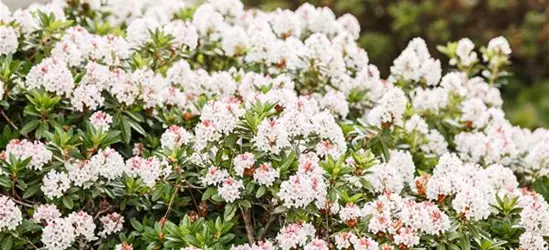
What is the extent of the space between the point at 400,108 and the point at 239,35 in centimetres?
82

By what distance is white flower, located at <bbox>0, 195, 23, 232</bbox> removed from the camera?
2494mm

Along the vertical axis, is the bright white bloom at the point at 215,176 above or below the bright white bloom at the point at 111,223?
above

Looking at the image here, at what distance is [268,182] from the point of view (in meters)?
2.46

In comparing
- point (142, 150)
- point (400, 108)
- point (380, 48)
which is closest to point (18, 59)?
point (142, 150)

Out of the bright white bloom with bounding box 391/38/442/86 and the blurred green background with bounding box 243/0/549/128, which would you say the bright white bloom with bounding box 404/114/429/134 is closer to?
the bright white bloom with bounding box 391/38/442/86

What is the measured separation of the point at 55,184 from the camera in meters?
2.58

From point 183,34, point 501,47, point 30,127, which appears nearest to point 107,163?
point 30,127

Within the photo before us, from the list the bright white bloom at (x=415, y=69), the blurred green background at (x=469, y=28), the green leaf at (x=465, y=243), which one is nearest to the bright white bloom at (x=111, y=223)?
the green leaf at (x=465, y=243)

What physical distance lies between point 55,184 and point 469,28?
494 centimetres

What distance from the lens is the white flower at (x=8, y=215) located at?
2494 millimetres

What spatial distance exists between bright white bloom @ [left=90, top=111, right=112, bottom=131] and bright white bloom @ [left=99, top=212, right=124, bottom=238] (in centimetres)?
28

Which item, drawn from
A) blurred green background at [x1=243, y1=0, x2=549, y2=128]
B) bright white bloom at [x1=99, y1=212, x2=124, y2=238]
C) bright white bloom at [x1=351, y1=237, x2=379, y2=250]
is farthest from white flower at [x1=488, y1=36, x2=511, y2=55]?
blurred green background at [x1=243, y1=0, x2=549, y2=128]

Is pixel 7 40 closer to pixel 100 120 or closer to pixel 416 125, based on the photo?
pixel 100 120

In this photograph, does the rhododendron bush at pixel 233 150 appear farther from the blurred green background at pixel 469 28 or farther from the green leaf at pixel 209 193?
the blurred green background at pixel 469 28
